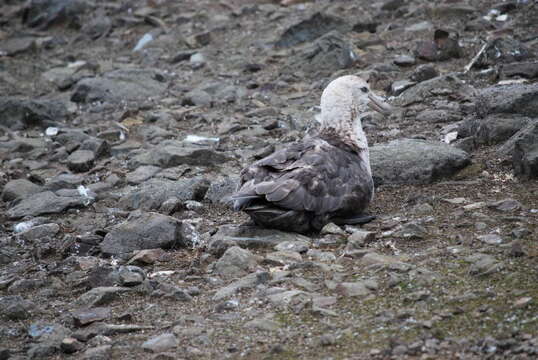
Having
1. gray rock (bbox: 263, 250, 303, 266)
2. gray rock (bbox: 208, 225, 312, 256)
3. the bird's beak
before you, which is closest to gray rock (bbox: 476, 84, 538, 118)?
the bird's beak

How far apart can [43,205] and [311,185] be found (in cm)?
312

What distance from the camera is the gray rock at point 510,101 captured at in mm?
8266

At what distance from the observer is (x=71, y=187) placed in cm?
941

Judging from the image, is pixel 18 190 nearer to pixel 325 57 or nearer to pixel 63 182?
pixel 63 182

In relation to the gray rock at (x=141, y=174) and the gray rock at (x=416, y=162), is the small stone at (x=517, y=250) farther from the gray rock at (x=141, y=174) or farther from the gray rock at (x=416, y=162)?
the gray rock at (x=141, y=174)

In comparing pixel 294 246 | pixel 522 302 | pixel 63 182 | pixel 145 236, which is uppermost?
pixel 522 302

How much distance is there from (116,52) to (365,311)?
1059cm

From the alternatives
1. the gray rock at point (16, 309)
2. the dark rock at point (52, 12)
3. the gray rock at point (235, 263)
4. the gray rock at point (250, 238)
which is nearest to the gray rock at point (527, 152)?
the gray rock at point (250, 238)

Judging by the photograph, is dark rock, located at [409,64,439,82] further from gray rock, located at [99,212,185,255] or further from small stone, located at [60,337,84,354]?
small stone, located at [60,337,84,354]

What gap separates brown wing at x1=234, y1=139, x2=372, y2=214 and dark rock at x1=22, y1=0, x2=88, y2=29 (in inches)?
408

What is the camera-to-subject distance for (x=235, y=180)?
8297 millimetres

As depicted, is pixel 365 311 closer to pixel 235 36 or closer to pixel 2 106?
pixel 2 106

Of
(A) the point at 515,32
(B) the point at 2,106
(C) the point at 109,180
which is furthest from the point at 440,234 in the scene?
(B) the point at 2,106

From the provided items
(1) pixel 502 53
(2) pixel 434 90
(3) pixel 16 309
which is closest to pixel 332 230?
(3) pixel 16 309
